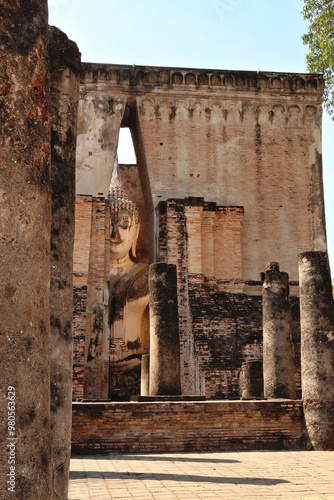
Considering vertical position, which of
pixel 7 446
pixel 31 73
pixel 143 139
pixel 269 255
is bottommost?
pixel 7 446

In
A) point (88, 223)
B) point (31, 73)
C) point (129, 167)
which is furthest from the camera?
point (129, 167)

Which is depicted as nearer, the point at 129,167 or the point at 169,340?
the point at 169,340

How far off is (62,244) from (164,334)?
717cm

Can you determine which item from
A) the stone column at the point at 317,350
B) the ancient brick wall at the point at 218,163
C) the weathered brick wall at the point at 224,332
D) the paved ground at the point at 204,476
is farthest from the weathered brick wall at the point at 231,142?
the paved ground at the point at 204,476

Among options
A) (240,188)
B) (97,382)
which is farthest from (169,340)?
(240,188)

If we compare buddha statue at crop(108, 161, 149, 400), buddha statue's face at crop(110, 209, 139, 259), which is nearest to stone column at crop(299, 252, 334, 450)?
buddha statue at crop(108, 161, 149, 400)

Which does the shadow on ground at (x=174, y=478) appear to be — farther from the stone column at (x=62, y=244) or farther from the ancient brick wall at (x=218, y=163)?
the ancient brick wall at (x=218, y=163)

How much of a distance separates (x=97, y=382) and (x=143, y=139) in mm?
6176

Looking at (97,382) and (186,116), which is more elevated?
(186,116)

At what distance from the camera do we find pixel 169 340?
1098cm

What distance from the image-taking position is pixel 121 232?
17422mm

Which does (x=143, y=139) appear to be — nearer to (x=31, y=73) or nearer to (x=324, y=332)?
(x=324, y=332)

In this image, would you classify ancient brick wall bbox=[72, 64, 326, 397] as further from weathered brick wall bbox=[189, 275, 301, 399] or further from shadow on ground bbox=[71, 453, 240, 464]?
shadow on ground bbox=[71, 453, 240, 464]

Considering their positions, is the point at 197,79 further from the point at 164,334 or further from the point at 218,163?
the point at 164,334
